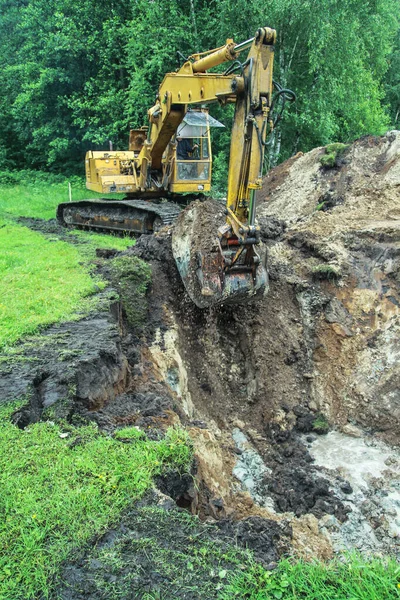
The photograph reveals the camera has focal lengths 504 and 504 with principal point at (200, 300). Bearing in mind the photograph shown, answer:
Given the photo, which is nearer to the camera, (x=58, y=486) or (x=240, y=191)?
(x=58, y=486)

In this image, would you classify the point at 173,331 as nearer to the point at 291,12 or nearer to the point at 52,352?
the point at 52,352

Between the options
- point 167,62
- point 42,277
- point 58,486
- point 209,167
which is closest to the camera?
point 58,486

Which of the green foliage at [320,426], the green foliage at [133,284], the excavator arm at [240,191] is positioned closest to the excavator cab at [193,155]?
the excavator arm at [240,191]

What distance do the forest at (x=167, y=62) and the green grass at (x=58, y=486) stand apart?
48.9ft

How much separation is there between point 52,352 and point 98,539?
8.46 ft

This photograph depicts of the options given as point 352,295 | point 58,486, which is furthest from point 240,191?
point 58,486

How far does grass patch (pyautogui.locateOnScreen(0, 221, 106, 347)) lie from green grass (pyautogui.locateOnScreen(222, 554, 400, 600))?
12.3 feet

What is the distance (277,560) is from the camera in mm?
3270

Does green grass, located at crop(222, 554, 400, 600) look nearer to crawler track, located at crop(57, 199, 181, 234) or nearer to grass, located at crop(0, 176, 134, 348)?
grass, located at crop(0, 176, 134, 348)

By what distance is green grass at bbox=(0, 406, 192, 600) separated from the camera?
297cm

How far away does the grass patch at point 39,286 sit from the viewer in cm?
614

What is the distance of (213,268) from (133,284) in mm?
1270

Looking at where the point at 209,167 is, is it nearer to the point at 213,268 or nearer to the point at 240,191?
the point at 240,191

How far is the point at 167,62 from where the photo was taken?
58.5 ft
